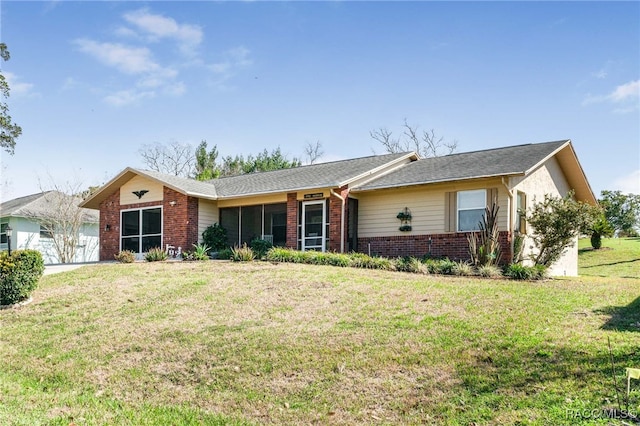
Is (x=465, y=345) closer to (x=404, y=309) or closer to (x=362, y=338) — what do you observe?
(x=362, y=338)

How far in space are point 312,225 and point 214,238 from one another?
4.19 m

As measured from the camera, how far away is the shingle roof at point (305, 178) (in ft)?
65.5

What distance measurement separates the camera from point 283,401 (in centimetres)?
692

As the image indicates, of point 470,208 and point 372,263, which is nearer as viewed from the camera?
point 372,263

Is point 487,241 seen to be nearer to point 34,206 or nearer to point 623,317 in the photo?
point 623,317

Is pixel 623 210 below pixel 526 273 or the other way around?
the other way around

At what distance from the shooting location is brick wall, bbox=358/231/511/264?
16.8m

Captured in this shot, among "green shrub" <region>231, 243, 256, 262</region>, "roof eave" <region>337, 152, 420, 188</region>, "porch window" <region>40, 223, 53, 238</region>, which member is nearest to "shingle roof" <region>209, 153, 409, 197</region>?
"roof eave" <region>337, 152, 420, 188</region>

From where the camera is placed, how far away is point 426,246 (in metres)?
18.2

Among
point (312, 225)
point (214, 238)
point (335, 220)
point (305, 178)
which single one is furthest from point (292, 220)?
point (214, 238)

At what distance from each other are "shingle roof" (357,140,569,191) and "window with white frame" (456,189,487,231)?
0.77 meters

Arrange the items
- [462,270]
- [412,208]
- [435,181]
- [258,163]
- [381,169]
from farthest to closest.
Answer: [258,163] < [381,169] < [412,208] < [435,181] < [462,270]

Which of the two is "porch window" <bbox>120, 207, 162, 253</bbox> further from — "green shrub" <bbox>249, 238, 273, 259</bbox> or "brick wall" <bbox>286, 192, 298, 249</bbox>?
"brick wall" <bbox>286, 192, 298, 249</bbox>

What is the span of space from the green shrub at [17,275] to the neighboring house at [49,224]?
1755cm
